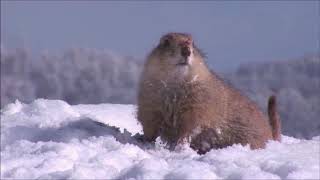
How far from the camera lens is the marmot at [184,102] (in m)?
6.88

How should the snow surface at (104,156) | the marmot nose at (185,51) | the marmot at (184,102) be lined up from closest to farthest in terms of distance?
the snow surface at (104,156)
the marmot nose at (185,51)
the marmot at (184,102)

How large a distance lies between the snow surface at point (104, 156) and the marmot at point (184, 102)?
0.72ft

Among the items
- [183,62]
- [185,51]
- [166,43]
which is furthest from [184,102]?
[166,43]

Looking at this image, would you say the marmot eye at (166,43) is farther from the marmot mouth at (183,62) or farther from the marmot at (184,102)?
the marmot mouth at (183,62)

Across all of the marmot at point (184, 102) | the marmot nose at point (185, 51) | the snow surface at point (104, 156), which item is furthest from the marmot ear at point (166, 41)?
the snow surface at point (104, 156)

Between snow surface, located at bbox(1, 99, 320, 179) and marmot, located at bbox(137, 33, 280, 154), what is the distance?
220 mm

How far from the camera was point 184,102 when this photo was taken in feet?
22.7

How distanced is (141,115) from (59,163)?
1.82 meters

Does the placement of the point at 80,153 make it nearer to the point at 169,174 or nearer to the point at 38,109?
the point at 169,174

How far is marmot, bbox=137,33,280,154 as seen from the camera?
6.88 m

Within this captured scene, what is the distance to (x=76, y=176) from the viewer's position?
16.6ft

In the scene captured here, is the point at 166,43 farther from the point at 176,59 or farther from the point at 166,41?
the point at 176,59

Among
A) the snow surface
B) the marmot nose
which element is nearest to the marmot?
the marmot nose

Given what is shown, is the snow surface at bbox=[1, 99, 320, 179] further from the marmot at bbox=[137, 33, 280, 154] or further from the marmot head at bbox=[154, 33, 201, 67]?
the marmot head at bbox=[154, 33, 201, 67]
